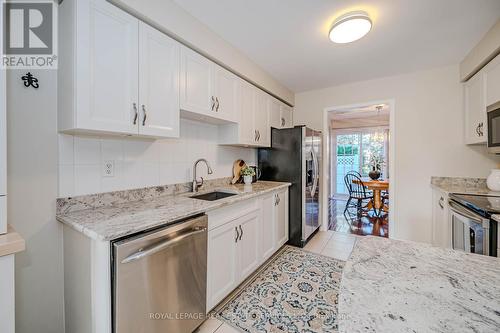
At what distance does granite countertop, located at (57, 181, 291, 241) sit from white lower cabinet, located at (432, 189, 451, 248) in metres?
2.16

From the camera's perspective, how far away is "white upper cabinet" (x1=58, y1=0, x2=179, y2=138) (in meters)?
1.18

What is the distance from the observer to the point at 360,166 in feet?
20.9

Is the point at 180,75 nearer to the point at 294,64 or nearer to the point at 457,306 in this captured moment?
the point at 294,64

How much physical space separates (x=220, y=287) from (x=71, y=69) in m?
1.78

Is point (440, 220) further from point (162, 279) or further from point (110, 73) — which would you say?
point (110, 73)

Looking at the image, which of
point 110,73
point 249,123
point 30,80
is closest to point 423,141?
point 249,123

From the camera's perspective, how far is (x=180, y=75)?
1.72m

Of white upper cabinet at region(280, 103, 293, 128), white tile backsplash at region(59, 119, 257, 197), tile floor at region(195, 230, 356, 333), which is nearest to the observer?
white tile backsplash at region(59, 119, 257, 197)

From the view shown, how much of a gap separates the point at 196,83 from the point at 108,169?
1002mm

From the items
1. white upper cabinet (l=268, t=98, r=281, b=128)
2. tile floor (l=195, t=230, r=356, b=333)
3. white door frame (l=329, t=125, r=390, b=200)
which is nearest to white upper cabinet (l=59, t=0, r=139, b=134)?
white upper cabinet (l=268, t=98, r=281, b=128)

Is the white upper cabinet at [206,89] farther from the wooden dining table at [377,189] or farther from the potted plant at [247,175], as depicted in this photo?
the wooden dining table at [377,189]

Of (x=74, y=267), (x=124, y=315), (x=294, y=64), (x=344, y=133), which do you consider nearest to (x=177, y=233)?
(x=124, y=315)

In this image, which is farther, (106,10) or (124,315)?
(106,10)

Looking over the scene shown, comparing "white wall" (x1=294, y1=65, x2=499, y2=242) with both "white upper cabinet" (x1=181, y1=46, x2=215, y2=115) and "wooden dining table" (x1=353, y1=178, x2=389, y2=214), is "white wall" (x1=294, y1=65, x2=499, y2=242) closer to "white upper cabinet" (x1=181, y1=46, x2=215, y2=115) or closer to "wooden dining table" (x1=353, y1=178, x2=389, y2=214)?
"wooden dining table" (x1=353, y1=178, x2=389, y2=214)
